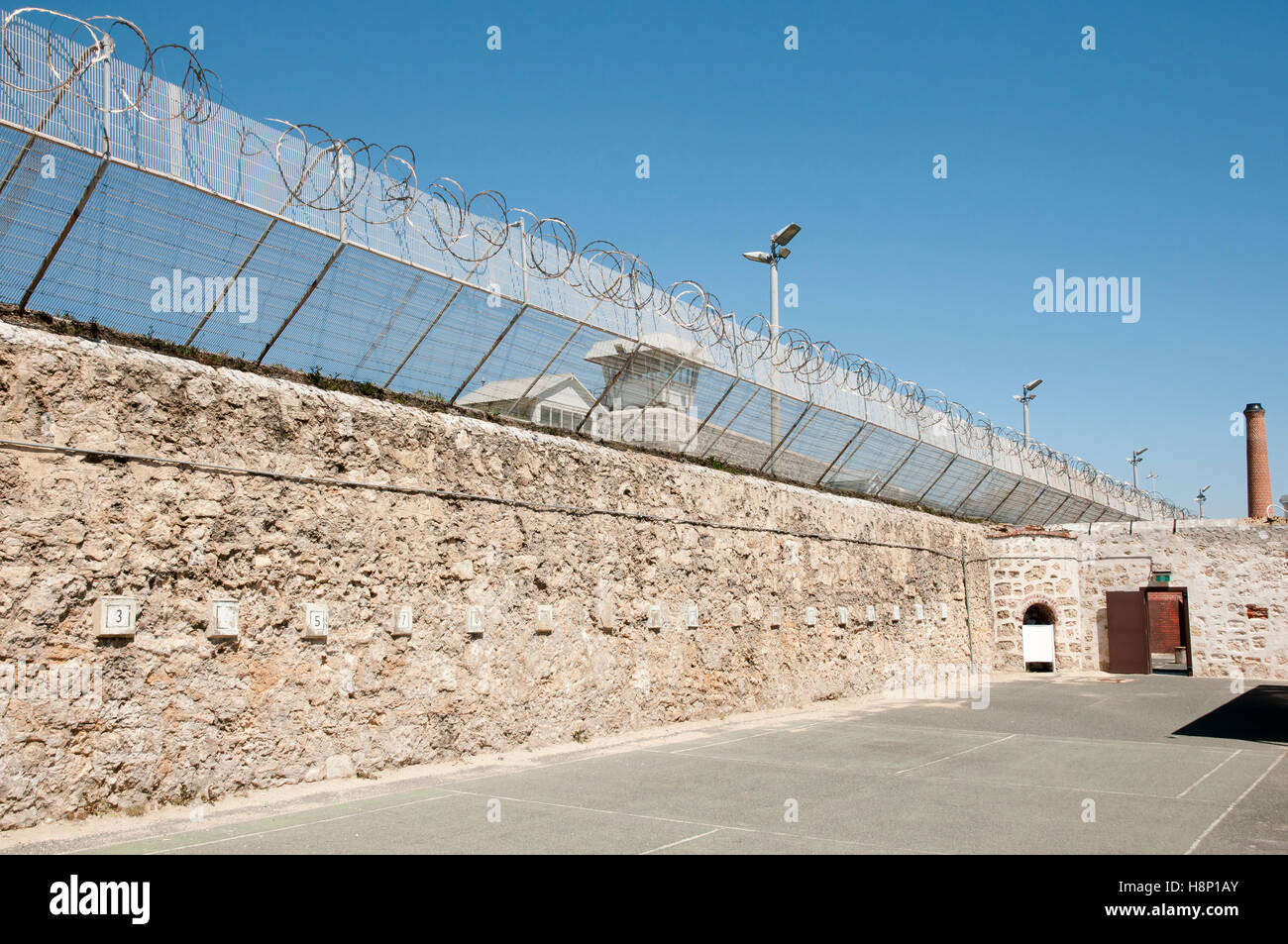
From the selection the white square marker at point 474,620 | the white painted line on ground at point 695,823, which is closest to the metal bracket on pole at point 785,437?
the white square marker at point 474,620

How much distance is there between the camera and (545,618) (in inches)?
374

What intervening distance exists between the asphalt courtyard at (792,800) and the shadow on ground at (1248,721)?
0.09m

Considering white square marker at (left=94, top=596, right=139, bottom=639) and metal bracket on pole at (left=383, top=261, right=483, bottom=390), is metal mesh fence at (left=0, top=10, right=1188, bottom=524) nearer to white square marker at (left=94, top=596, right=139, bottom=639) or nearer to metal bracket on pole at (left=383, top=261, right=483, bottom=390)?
metal bracket on pole at (left=383, top=261, right=483, bottom=390)

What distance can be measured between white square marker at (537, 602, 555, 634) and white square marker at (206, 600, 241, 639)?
3168 millimetres

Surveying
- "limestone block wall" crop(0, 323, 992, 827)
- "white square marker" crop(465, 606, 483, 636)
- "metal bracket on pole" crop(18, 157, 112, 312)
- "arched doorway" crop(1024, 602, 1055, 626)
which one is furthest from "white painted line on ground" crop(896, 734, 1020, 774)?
"arched doorway" crop(1024, 602, 1055, 626)

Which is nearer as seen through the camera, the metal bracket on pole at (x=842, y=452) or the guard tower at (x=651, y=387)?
the guard tower at (x=651, y=387)

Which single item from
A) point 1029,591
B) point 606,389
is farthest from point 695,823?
point 1029,591

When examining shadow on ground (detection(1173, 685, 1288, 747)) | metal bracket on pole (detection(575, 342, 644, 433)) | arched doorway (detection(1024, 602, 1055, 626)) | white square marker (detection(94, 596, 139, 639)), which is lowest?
shadow on ground (detection(1173, 685, 1288, 747))

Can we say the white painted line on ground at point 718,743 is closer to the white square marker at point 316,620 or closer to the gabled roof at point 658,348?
the white square marker at point 316,620

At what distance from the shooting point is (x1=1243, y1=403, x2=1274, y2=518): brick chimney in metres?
33.4

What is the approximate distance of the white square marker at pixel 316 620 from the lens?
7.34 meters

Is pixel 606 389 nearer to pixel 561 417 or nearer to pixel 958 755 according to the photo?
pixel 561 417

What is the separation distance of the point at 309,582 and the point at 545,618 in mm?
2664
